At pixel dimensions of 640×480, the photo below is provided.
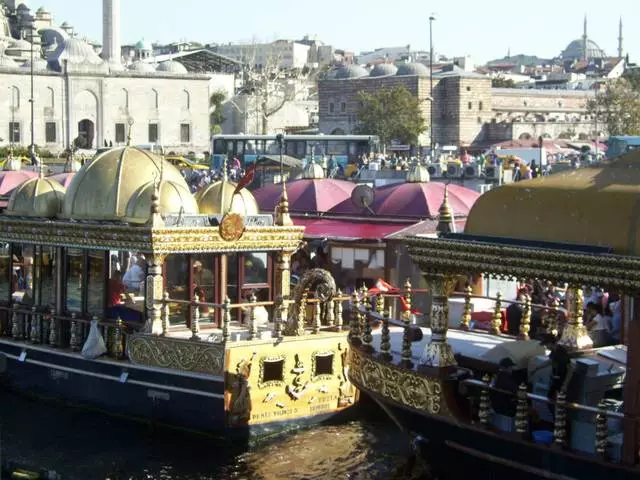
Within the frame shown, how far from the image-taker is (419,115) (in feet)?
216

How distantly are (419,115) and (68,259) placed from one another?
5339 centimetres

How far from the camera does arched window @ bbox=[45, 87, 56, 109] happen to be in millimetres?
66562

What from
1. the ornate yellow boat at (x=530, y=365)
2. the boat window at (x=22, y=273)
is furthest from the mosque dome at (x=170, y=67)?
the ornate yellow boat at (x=530, y=365)

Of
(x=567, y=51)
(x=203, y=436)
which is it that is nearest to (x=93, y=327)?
(x=203, y=436)

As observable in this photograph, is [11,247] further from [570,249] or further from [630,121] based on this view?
[630,121]

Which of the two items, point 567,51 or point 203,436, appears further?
point 567,51

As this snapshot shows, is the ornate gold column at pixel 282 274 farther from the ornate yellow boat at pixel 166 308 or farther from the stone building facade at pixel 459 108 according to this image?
the stone building facade at pixel 459 108

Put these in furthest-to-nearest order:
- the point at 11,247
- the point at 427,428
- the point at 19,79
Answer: the point at 19,79 → the point at 11,247 → the point at 427,428

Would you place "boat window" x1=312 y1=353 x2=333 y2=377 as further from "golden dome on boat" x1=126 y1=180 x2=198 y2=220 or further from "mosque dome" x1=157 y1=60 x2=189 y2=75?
"mosque dome" x1=157 y1=60 x2=189 y2=75

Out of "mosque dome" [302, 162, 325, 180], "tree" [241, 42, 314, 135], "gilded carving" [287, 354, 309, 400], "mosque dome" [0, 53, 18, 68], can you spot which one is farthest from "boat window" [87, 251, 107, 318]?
"tree" [241, 42, 314, 135]

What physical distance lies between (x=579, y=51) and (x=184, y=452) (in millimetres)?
144084

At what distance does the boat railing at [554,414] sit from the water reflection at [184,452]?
2.57 metres

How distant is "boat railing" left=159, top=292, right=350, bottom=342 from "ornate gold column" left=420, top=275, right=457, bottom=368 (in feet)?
9.09

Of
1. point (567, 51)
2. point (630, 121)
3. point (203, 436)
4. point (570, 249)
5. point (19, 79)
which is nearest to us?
point (570, 249)
